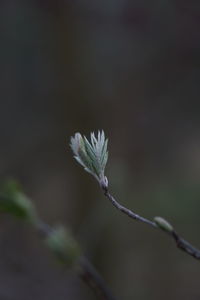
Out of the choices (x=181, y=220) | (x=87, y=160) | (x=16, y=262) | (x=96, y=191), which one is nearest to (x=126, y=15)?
(x=96, y=191)

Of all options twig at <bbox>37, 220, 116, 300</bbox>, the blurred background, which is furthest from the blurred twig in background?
the blurred background

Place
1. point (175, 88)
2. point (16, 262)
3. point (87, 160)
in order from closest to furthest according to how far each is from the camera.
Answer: point (87, 160)
point (16, 262)
point (175, 88)

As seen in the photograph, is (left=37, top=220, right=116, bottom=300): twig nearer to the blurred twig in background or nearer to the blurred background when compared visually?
the blurred twig in background

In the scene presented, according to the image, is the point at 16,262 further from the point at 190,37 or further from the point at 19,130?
the point at 19,130

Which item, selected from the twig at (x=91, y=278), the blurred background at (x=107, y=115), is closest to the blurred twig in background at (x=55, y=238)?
the twig at (x=91, y=278)

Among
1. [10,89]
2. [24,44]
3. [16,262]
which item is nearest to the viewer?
[16,262]

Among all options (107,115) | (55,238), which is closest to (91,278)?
(55,238)

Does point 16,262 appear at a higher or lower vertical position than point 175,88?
lower

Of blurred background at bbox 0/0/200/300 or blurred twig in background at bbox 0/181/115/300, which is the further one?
blurred background at bbox 0/0/200/300
